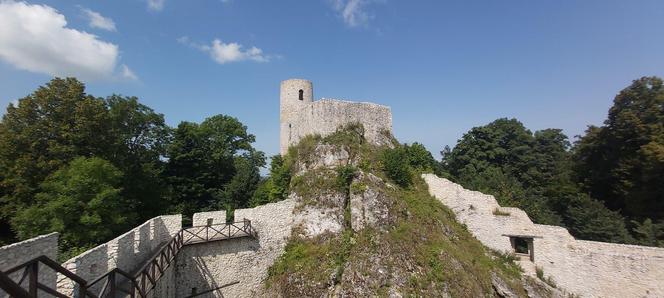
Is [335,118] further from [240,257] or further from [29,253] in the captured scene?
[29,253]

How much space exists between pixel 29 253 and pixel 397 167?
604 inches

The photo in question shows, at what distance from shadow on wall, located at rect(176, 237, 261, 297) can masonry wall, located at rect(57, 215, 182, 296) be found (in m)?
1.41

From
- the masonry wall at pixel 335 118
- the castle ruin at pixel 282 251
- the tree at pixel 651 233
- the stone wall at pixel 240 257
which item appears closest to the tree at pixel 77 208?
the castle ruin at pixel 282 251

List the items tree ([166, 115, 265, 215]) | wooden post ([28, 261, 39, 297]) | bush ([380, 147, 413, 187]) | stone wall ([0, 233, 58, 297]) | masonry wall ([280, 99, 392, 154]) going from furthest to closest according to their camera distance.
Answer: tree ([166, 115, 265, 215]), masonry wall ([280, 99, 392, 154]), bush ([380, 147, 413, 187]), stone wall ([0, 233, 58, 297]), wooden post ([28, 261, 39, 297])

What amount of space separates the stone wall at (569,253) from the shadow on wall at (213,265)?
11417mm

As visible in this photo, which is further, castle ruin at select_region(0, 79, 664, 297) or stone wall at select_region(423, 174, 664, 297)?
stone wall at select_region(423, 174, 664, 297)

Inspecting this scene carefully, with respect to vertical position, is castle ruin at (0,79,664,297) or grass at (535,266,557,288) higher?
castle ruin at (0,79,664,297)

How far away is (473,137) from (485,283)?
79.5 ft

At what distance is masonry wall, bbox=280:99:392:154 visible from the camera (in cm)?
2039

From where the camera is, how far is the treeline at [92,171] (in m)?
13.9

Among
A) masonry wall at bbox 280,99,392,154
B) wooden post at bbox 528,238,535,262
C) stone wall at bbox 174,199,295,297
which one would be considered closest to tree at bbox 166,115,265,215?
masonry wall at bbox 280,99,392,154

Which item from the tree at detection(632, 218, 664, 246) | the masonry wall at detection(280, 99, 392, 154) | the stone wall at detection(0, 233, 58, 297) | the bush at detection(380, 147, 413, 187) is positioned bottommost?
the tree at detection(632, 218, 664, 246)

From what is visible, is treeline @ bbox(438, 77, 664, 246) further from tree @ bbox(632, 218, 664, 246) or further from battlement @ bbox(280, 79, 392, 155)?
battlement @ bbox(280, 79, 392, 155)

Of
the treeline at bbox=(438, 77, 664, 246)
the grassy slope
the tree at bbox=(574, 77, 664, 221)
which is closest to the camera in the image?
the grassy slope
